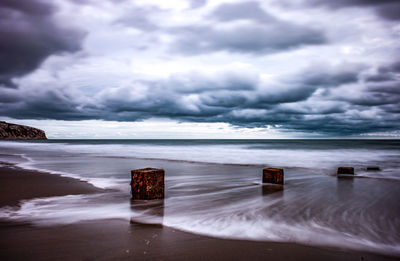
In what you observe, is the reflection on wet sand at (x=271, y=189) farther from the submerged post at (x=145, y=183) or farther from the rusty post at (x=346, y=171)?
the rusty post at (x=346, y=171)

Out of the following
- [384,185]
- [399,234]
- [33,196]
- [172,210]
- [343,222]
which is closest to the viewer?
[399,234]

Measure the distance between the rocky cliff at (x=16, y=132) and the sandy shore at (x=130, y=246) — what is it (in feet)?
488

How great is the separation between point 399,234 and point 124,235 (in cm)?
386

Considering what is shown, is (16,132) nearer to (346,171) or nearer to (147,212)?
(346,171)

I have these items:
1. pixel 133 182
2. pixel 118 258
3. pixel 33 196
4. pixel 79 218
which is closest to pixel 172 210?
pixel 133 182

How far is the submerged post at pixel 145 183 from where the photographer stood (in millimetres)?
5453

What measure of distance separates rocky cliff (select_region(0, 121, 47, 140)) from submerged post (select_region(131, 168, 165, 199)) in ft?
484

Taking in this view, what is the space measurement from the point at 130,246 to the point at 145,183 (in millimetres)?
2375

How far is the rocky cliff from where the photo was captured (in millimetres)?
125938

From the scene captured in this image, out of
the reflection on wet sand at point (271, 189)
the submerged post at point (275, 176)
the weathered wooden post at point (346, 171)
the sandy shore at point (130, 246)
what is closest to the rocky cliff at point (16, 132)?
the submerged post at point (275, 176)

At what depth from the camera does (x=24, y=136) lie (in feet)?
463

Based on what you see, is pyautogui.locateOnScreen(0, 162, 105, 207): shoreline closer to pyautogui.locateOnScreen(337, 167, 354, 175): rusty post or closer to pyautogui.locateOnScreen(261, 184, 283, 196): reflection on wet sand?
pyautogui.locateOnScreen(261, 184, 283, 196): reflection on wet sand

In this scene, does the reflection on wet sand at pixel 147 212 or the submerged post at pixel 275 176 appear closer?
the reflection on wet sand at pixel 147 212

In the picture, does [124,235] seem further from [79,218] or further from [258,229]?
[258,229]
